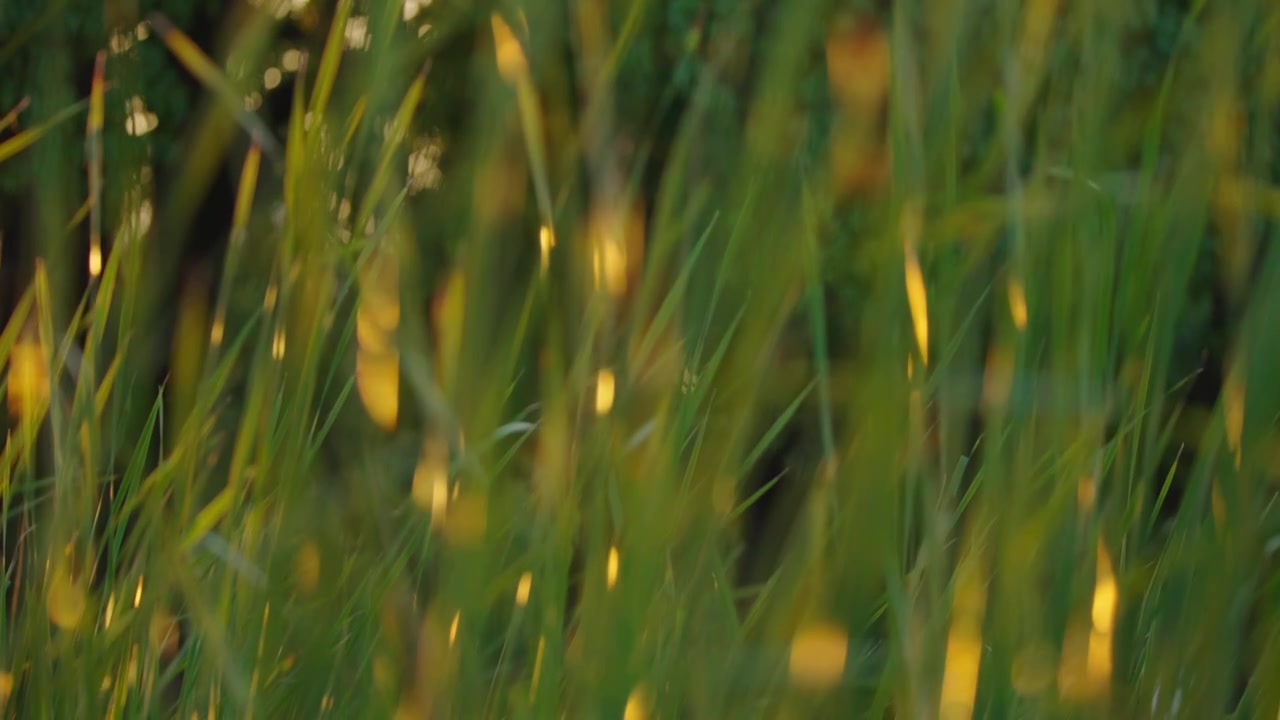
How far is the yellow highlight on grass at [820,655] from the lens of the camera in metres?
0.65

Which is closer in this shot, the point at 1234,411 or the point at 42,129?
the point at 1234,411

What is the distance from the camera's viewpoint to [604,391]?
72 cm

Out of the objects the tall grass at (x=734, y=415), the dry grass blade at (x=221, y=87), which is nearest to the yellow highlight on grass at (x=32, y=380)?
the tall grass at (x=734, y=415)

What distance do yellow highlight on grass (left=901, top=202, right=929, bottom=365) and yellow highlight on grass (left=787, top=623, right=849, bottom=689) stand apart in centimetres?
13

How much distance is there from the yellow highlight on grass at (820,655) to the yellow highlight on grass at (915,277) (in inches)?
5.2

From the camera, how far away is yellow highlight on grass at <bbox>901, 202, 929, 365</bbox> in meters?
0.69

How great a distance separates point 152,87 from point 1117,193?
324 centimetres

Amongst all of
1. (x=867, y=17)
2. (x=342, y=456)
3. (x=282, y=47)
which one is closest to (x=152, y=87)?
(x=282, y=47)

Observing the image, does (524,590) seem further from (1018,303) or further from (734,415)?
(1018,303)

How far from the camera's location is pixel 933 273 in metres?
0.77

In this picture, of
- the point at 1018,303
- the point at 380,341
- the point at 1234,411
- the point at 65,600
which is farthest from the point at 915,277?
the point at 65,600

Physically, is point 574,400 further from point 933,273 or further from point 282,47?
point 282,47

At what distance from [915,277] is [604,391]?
6.1 inches

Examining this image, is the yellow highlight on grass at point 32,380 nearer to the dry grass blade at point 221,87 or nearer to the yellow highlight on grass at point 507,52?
the dry grass blade at point 221,87
